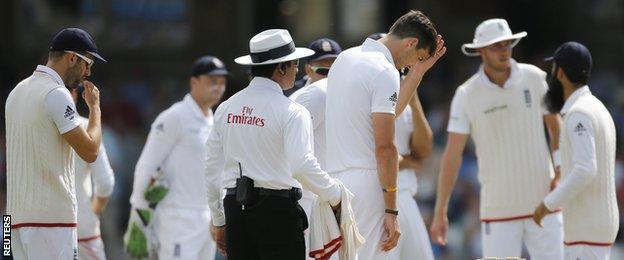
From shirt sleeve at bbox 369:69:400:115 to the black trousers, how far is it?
777 mm

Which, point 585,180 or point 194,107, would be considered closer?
point 585,180

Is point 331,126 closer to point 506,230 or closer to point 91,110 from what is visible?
point 91,110

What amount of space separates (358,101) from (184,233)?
3060 mm

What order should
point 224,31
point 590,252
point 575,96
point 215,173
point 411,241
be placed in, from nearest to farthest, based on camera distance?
1. point 215,173
2. point 411,241
3. point 590,252
4. point 575,96
5. point 224,31

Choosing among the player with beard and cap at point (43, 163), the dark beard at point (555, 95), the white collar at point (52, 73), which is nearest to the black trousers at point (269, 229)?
the player with beard and cap at point (43, 163)

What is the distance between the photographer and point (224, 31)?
19.8 meters

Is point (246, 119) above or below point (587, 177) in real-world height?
above

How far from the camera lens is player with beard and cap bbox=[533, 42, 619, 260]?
369 inches

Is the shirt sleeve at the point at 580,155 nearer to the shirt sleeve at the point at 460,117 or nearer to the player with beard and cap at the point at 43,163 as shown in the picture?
the shirt sleeve at the point at 460,117

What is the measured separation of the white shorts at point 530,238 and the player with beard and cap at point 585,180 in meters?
0.88

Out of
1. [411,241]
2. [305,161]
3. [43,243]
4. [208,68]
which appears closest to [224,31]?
[208,68]

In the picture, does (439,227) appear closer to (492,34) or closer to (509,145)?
(509,145)

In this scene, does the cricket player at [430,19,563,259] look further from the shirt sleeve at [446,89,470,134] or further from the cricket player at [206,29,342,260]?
the cricket player at [206,29,342,260]

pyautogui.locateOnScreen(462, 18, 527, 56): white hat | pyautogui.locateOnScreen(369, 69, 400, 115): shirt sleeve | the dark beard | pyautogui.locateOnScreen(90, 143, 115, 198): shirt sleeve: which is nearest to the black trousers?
pyautogui.locateOnScreen(369, 69, 400, 115): shirt sleeve
